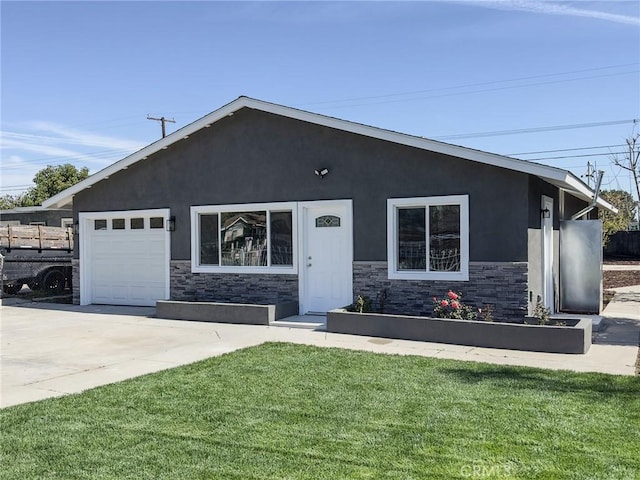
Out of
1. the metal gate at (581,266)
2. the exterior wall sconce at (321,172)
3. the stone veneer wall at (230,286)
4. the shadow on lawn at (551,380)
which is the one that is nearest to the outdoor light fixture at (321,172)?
the exterior wall sconce at (321,172)

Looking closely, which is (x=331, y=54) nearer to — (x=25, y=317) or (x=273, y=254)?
(x=273, y=254)

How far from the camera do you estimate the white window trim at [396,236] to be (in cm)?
1085

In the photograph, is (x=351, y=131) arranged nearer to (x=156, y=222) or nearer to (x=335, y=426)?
(x=156, y=222)

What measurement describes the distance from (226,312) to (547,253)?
22.5ft

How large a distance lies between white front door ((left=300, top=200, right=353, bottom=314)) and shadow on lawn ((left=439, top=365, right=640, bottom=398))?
492cm

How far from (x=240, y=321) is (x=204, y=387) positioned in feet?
17.5

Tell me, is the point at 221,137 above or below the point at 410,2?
below

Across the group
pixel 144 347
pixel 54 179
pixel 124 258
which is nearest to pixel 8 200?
pixel 54 179

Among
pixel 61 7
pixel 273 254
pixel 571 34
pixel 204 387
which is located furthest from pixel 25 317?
pixel 571 34

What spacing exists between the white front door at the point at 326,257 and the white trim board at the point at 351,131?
1.59 m

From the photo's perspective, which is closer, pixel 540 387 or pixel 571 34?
pixel 540 387

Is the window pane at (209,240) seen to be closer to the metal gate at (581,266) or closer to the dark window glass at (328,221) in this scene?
the dark window glass at (328,221)

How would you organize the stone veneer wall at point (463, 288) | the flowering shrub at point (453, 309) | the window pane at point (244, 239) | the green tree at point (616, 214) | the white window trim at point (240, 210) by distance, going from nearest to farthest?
the flowering shrub at point (453, 309)
the stone veneer wall at point (463, 288)
the white window trim at point (240, 210)
the window pane at point (244, 239)
the green tree at point (616, 214)

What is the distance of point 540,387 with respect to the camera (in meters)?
6.57
